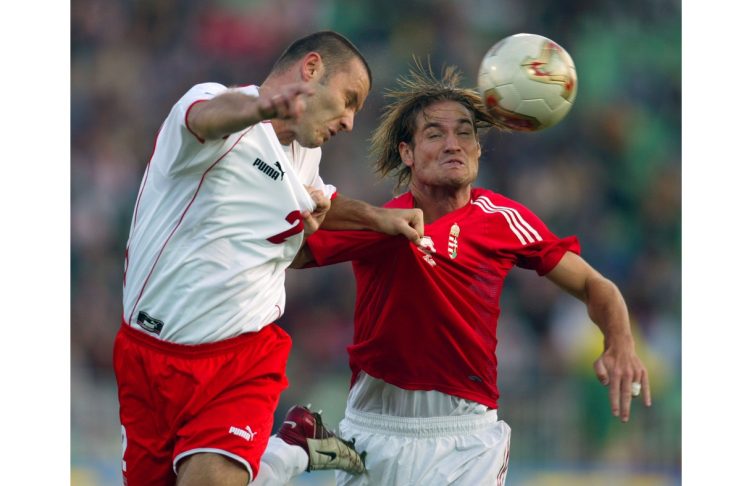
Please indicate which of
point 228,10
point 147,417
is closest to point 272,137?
point 147,417

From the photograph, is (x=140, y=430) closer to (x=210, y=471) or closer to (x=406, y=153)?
(x=210, y=471)

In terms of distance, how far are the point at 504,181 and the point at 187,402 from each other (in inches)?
229

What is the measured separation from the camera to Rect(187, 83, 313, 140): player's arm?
3227mm

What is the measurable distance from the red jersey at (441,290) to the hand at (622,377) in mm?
661

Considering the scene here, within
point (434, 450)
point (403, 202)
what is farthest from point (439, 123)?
point (434, 450)

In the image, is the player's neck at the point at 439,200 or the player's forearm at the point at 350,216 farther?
the player's neck at the point at 439,200

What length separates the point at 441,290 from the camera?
495cm

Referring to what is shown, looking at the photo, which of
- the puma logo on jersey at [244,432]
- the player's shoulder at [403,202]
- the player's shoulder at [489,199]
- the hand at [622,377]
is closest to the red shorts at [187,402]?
the puma logo on jersey at [244,432]

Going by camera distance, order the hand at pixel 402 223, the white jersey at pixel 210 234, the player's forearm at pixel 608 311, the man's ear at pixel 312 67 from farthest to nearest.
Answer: the player's forearm at pixel 608 311 < the hand at pixel 402 223 < the man's ear at pixel 312 67 < the white jersey at pixel 210 234

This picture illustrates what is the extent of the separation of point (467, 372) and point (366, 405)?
0.57m

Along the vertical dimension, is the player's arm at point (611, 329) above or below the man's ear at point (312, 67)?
below

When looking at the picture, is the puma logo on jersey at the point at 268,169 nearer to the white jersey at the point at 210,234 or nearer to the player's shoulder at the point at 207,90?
the white jersey at the point at 210,234

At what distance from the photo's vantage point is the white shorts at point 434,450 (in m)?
4.97

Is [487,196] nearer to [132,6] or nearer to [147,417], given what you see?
[147,417]
